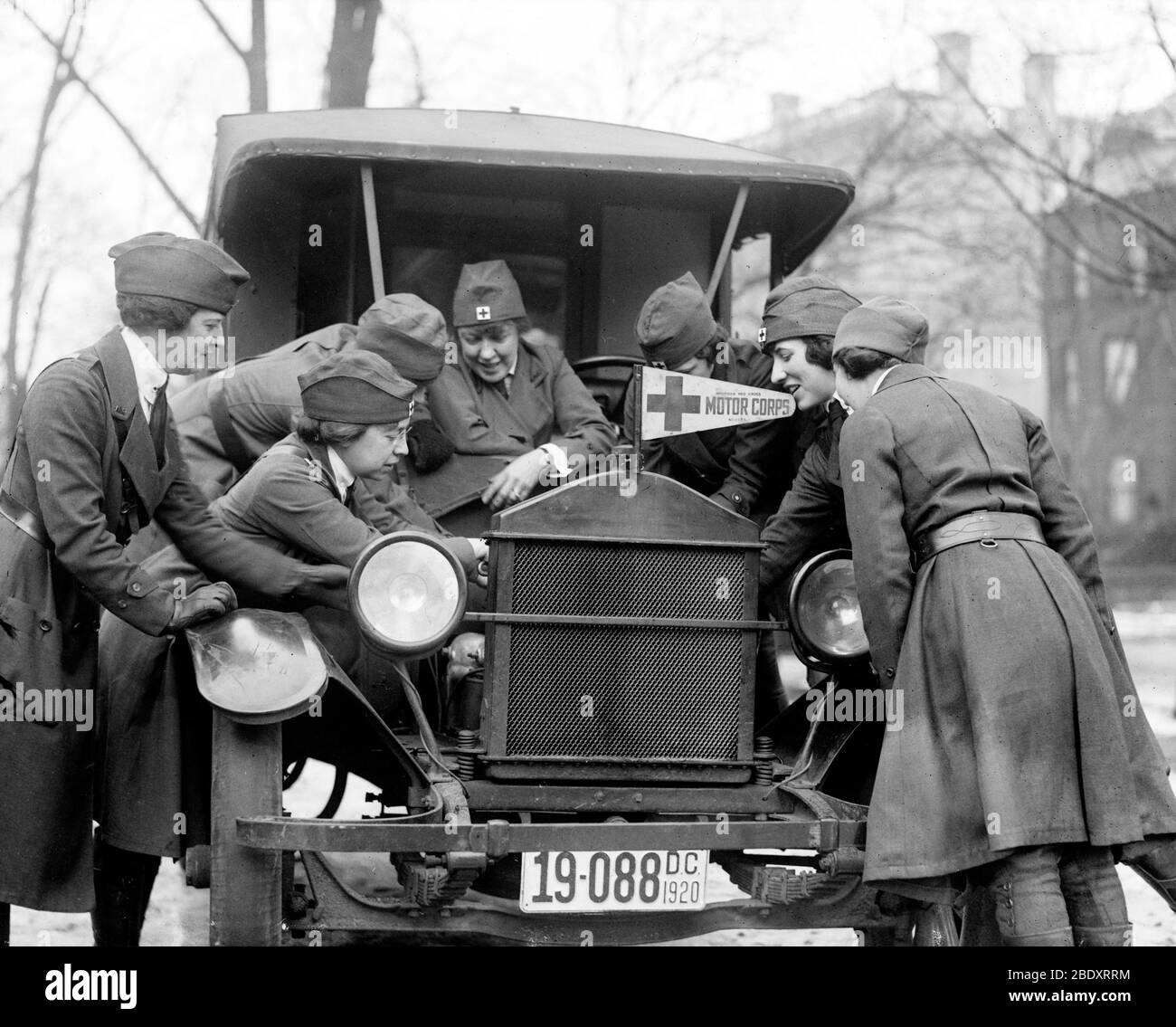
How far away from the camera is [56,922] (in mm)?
5668

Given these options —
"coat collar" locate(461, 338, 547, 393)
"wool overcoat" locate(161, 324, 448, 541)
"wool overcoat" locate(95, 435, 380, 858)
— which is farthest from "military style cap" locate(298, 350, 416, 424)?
"coat collar" locate(461, 338, 547, 393)

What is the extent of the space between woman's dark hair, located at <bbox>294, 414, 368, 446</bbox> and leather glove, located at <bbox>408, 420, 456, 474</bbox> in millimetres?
700

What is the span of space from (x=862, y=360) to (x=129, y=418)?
6.26 feet

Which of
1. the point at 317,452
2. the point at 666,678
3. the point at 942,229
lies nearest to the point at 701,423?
the point at 666,678

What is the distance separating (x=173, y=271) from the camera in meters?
3.94

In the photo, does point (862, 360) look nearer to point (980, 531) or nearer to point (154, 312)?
point (980, 531)

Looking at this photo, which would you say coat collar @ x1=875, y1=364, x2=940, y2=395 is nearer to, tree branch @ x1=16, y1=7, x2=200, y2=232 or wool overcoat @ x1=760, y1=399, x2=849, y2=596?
wool overcoat @ x1=760, y1=399, x2=849, y2=596

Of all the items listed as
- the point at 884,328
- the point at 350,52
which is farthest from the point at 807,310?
the point at 350,52

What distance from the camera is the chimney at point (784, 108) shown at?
16.6 m

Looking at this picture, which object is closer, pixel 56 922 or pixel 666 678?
pixel 666 678

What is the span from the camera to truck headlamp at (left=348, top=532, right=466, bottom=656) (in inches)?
143

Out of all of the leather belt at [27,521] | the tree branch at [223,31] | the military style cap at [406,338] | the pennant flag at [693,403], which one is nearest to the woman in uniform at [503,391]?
the military style cap at [406,338]
